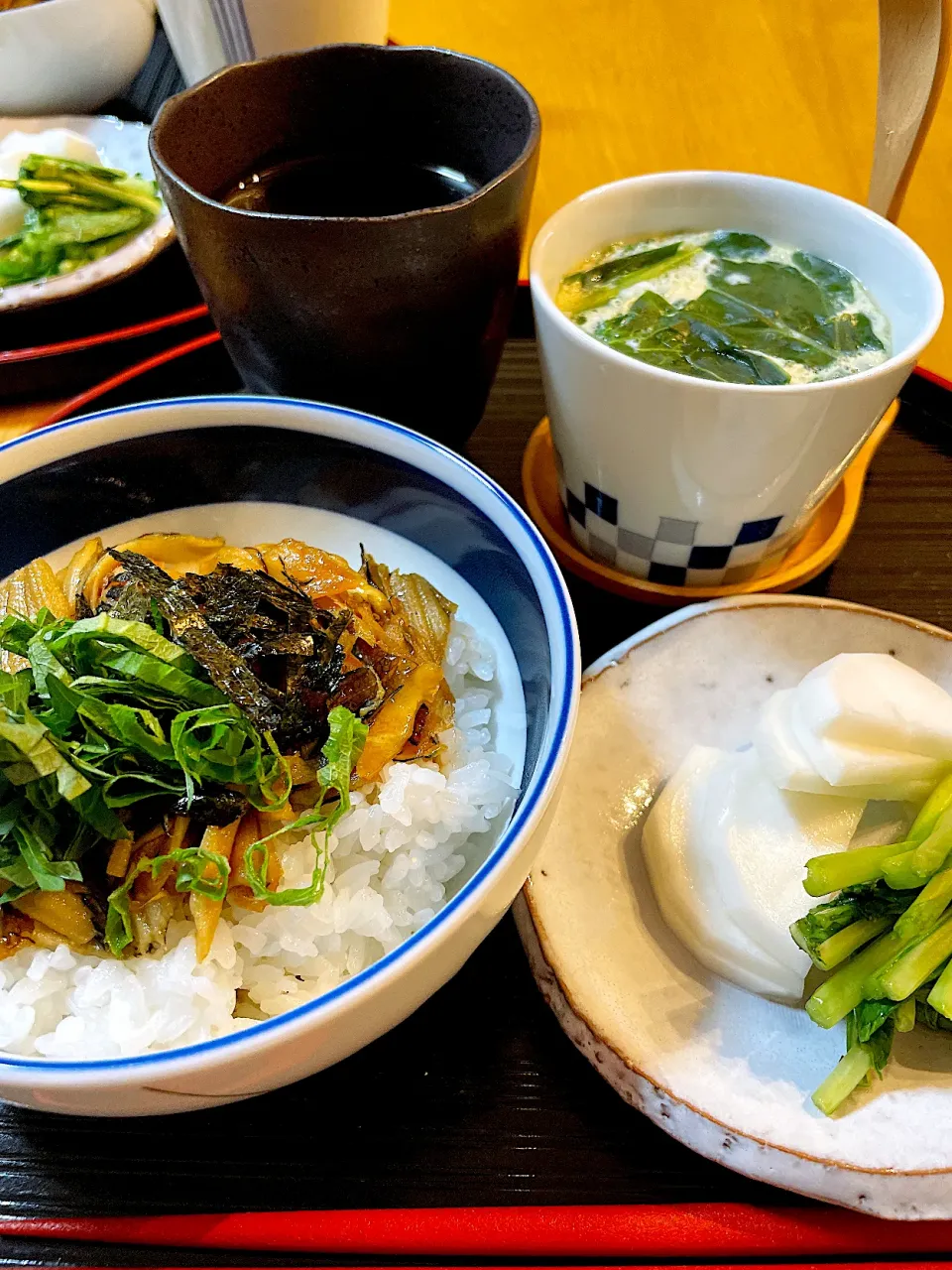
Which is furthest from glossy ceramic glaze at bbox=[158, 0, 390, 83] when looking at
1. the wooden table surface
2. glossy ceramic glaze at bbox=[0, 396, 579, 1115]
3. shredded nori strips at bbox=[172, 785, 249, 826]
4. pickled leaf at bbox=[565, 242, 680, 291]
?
shredded nori strips at bbox=[172, 785, 249, 826]

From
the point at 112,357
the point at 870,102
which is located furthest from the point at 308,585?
the point at 870,102

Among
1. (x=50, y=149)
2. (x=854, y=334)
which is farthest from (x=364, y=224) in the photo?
(x=50, y=149)

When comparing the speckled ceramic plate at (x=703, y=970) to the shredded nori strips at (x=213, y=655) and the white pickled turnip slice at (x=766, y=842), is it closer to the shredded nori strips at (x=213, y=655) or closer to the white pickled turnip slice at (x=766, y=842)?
the white pickled turnip slice at (x=766, y=842)

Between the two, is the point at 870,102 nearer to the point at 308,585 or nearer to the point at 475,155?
the point at 475,155

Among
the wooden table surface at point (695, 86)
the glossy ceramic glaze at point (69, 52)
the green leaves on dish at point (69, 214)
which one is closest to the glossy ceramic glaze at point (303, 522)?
the green leaves on dish at point (69, 214)

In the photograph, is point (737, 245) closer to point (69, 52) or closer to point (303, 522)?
point (303, 522)

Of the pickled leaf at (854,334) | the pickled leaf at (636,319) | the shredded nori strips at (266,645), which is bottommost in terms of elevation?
the shredded nori strips at (266,645)

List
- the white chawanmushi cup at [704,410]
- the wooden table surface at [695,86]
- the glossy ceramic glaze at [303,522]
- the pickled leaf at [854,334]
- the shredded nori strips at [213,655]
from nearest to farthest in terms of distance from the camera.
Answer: the glossy ceramic glaze at [303,522] → the shredded nori strips at [213,655] → the white chawanmushi cup at [704,410] → the pickled leaf at [854,334] → the wooden table surface at [695,86]

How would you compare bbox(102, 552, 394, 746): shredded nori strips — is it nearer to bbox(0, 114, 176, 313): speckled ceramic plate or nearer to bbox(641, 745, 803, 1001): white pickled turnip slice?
bbox(641, 745, 803, 1001): white pickled turnip slice
